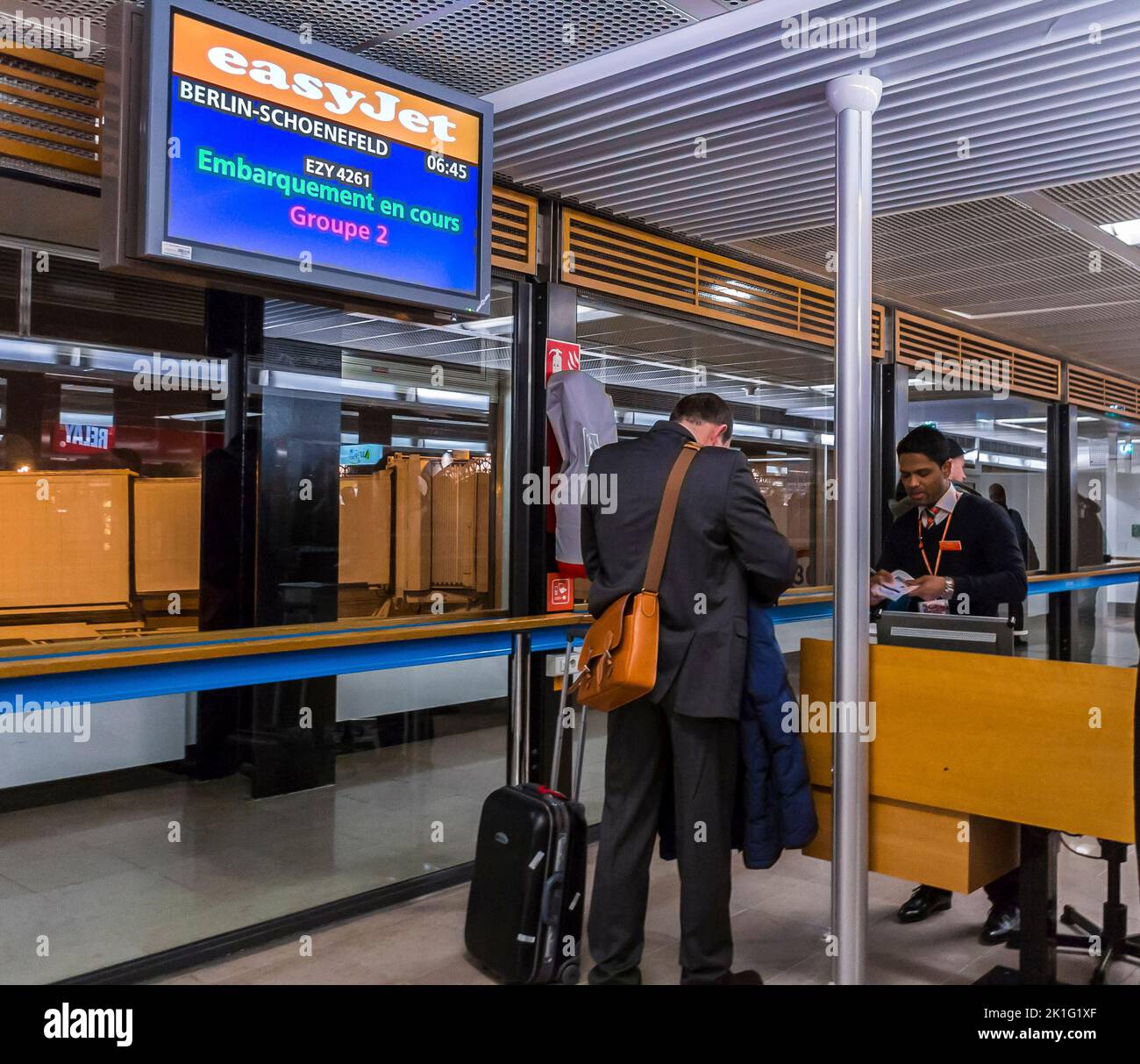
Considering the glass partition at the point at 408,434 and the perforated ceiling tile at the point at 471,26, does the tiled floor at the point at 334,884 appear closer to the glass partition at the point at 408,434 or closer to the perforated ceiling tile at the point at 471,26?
the glass partition at the point at 408,434

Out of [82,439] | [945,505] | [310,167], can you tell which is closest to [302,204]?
[310,167]

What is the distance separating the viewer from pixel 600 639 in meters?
2.80

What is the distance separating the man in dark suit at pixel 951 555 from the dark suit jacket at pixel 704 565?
0.88 metres

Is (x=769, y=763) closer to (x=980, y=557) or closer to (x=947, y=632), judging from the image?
(x=947, y=632)

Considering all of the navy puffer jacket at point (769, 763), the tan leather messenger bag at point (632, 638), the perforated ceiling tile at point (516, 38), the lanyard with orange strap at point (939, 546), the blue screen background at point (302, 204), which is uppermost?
the perforated ceiling tile at point (516, 38)

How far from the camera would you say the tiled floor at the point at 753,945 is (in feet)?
10.1

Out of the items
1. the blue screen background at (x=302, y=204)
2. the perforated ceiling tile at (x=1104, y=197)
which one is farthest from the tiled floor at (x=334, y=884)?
the perforated ceiling tile at (x=1104, y=197)

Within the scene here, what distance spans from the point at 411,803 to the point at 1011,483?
607 cm

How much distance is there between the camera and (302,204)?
288cm

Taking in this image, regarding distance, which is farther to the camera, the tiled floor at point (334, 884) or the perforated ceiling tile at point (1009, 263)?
the perforated ceiling tile at point (1009, 263)

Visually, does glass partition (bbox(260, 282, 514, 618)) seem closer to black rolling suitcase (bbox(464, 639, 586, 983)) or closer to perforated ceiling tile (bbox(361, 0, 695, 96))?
perforated ceiling tile (bbox(361, 0, 695, 96))

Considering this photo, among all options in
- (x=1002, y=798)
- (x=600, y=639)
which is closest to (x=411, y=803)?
(x=600, y=639)

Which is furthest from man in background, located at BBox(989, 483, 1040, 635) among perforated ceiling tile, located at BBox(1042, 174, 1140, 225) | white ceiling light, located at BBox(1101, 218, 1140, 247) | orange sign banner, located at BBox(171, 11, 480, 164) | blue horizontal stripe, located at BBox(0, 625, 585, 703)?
orange sign banner, located at BBox(171, 11, 480, 164)

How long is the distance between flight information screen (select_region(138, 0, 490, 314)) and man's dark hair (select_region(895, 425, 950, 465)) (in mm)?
1615
